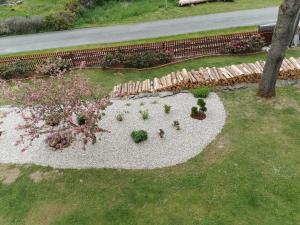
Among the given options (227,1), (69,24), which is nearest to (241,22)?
(227,1)

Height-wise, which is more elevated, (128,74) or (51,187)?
(128,74)

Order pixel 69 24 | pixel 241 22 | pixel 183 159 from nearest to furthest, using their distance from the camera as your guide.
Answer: pixel 183 159
pixel 241 22
pixel 69 24

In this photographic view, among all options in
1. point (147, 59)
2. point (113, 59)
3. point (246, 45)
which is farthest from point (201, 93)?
point (113, 59)

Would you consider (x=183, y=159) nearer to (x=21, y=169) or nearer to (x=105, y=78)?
(x=21, y=169)

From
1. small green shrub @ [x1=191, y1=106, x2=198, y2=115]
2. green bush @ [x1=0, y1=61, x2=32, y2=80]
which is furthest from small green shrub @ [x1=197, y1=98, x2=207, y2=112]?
green bush @ [x1=0, y1=61, x2=32, y2=80]

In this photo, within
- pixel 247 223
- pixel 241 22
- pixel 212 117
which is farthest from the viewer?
pixel 241 22

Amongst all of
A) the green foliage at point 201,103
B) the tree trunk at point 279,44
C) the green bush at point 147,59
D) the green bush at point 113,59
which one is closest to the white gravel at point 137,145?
the green foliage at point 201,103

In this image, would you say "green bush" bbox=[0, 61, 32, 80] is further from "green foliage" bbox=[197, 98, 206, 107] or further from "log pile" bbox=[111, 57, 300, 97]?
"green foliage" bbox=[197, 98, 206, 107]
